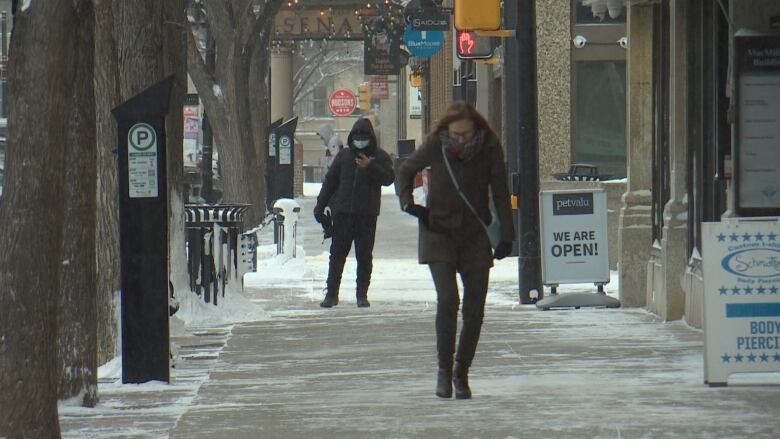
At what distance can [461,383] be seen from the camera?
31.6 ft

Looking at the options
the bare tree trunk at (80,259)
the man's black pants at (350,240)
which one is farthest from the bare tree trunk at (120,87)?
the bare tree trunk at (80,259)

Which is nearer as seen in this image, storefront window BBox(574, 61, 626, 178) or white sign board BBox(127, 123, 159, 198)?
white sign board BBox(127, 123, 159, 198)

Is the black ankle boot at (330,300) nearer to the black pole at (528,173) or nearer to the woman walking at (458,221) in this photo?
the black pole at (528,173)

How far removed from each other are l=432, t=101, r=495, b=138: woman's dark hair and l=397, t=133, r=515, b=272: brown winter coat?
2.0 inches

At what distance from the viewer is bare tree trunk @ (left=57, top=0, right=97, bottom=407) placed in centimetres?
962

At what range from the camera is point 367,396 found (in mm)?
9844

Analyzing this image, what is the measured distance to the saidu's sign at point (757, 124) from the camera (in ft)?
39.8

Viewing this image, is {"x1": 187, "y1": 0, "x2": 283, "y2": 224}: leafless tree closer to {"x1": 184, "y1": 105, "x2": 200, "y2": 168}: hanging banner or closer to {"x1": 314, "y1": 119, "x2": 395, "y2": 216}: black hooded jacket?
{"x1": 184, "y1": 105, "x2": 200, "y2": 168}: hanging banner

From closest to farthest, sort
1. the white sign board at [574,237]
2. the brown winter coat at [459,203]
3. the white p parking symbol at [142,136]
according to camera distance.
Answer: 1. the brown winter coat at [459,203]
2. the white p parking symbol at [142,136]
3. the white sign board at [574,237]

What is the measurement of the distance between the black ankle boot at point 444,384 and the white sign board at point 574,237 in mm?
6192

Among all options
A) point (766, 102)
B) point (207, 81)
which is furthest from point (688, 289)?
point (207, 81)

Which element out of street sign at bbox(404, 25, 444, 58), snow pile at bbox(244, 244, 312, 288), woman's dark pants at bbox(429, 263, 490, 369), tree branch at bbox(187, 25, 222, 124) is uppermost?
street sign at bbox(404, 25, 444, 58)

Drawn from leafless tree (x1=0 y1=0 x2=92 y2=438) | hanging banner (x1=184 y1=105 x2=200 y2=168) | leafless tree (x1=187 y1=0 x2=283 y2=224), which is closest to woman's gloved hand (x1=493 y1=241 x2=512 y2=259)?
leafless tree (x1=0 y1=0 x2=92 y2=438)

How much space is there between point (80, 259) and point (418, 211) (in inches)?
78.5
